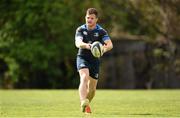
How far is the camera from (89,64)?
14.1 meters

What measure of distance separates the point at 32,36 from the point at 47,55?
6.77 ft

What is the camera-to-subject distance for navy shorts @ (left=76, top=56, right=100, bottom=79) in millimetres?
13938

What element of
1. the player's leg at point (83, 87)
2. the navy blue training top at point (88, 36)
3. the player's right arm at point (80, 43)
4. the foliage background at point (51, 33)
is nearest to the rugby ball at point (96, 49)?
the player's right arm at point (80, 43)

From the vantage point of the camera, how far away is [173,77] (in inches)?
1681

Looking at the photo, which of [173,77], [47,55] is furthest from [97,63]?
[173,77]

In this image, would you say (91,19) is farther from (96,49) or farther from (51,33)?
(51,33)

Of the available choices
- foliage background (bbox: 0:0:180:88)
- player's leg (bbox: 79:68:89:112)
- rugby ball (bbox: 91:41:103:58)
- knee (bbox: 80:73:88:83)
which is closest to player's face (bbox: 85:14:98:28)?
rugby ball (bbox: 91:41:103:58)

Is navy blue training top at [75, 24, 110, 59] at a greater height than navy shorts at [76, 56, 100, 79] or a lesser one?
greater

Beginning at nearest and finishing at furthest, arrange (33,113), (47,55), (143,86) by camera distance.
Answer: (33,113) < (47,55) < (143,86)

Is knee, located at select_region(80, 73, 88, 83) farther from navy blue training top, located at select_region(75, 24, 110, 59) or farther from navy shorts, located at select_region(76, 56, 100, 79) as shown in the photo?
navy blue training top, located at select_region(75, 24, 110, 59)

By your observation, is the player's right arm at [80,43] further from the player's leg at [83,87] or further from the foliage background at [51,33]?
the foliage background at [51,33]

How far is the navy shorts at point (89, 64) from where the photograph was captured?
45.7ft

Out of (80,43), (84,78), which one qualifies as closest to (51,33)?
(80,43)

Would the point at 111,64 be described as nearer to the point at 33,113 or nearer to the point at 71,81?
the point at 71,81
